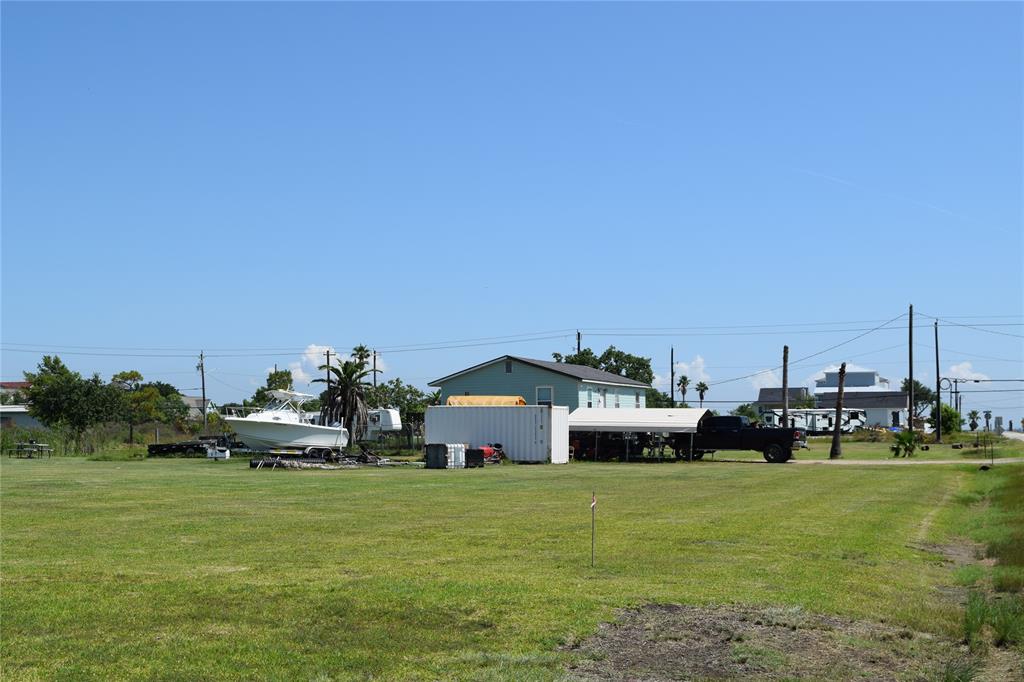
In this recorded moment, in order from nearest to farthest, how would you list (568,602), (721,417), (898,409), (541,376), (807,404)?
1. (568,602)
2. (721,417)
3. (541,376)
4. (898,409)
5. (807,404)

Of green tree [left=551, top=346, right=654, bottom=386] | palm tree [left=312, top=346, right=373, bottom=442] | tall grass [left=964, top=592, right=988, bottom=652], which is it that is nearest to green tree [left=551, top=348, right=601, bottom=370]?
green tree [left=551, top=346, right=654, bottom=386]

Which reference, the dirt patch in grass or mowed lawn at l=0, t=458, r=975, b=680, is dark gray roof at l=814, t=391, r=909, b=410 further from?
the dirt patch in grass

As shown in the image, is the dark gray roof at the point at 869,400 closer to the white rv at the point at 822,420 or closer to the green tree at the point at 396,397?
the white rv at the point at 822,420

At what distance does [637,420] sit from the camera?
174ft

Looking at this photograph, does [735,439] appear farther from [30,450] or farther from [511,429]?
[30,450]

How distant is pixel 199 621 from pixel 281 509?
11169 mm

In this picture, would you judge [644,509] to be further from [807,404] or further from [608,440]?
[807,404]

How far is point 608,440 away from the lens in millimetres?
53406

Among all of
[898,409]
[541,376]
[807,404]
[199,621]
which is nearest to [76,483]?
[199,621]

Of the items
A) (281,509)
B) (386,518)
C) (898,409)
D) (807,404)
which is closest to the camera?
(386,518)

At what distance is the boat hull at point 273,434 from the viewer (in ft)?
157

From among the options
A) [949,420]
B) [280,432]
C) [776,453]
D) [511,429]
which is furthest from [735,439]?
[949,420]

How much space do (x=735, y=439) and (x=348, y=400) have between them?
2149 cm

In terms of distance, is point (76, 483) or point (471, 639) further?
point (76, 483)
